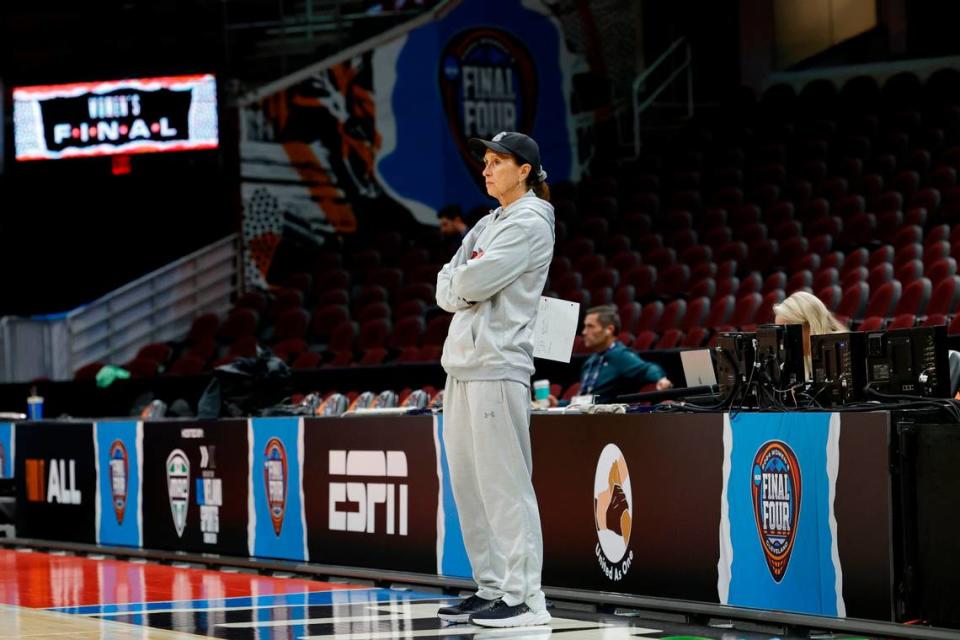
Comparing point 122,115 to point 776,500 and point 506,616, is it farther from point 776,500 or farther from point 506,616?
point 776,500

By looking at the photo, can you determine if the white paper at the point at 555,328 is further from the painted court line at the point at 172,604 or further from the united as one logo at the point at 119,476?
the united as one logo at the point at 119,476

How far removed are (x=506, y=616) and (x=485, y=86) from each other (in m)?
14.4

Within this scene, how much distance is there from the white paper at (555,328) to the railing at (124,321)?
12877mm

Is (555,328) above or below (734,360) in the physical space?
above

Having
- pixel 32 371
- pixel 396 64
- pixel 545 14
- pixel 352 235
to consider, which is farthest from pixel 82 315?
pixel 545 14

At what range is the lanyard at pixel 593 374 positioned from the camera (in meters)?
8.73

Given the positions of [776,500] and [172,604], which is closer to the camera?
[776,500]

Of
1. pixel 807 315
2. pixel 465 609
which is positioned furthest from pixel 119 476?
pixel 807 315

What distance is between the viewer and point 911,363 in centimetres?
506

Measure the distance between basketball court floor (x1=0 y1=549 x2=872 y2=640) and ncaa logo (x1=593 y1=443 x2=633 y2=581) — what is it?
0.26 meters

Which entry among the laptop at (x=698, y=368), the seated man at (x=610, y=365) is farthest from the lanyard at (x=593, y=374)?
the laptop at (x=698, y=368)

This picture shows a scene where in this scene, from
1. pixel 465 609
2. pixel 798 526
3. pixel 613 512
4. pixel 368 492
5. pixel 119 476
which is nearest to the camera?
pixel 798 526

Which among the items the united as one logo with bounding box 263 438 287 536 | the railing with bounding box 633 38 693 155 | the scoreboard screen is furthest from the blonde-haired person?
the railing with bounding box 633 38 693 155

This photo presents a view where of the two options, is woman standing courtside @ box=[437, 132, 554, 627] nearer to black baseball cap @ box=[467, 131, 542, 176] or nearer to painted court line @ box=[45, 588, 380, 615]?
black baseball cap @ box=[467, 131, 542, 176]
